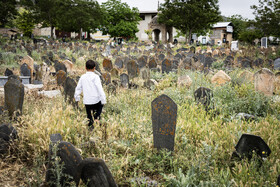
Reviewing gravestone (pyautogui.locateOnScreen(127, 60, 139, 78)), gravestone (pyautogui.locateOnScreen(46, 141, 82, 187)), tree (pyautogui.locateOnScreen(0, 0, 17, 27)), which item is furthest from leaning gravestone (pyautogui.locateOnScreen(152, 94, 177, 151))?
tree (pyautogui.locateOnScreen(0, 0, 17, 27))

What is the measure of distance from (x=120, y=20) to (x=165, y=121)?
53.4 metres

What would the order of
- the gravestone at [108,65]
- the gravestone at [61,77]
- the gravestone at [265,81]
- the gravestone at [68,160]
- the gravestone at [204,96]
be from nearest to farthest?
the gravestone at [68,160] < the gravestone at [204,96] < the gravestone at [265,81] < the gravestone at [61,77] < the gravestone at [108,65]

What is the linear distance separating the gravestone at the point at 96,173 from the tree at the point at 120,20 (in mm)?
50880

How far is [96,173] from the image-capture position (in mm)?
2264

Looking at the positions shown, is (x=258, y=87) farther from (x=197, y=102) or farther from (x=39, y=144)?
(x=39, y=144)

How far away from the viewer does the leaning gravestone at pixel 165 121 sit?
10.7 feet

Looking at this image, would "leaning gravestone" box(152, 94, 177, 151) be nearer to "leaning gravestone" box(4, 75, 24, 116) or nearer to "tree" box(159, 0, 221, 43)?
"leaning gravestone" box(4, 75, 24, 116)

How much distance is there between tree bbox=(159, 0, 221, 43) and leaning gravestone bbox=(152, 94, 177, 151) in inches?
1326

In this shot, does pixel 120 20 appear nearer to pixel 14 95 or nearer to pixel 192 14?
pixel 192 14

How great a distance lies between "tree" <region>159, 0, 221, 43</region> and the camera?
3506cm

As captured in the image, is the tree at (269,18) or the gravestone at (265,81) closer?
the gravestone at (265,81)

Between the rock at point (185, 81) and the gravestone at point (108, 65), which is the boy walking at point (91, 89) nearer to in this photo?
the rock at point (185, 81)

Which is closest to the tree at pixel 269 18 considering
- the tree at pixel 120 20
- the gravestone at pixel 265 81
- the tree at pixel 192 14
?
the tree at pixel 192 14

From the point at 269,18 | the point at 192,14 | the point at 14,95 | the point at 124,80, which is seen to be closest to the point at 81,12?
the point at 192,14
